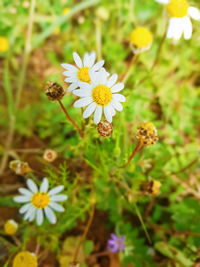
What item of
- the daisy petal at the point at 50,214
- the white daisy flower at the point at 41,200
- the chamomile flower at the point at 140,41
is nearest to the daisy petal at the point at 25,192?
the white daisy flower at the point at 41,200

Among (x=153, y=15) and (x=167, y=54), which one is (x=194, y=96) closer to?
(x=167, y=54)

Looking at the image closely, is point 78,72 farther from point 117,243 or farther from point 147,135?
point 117,243

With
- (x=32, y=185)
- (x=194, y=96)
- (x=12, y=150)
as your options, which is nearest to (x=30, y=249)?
(x=32, y=185)

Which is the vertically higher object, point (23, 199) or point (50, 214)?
point (23, 199)

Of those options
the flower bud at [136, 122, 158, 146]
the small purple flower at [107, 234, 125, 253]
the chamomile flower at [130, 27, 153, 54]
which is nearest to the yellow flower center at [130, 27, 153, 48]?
the chamomile flower at [130, 27, 153, 54]

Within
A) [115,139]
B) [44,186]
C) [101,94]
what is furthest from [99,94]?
[44,186]
